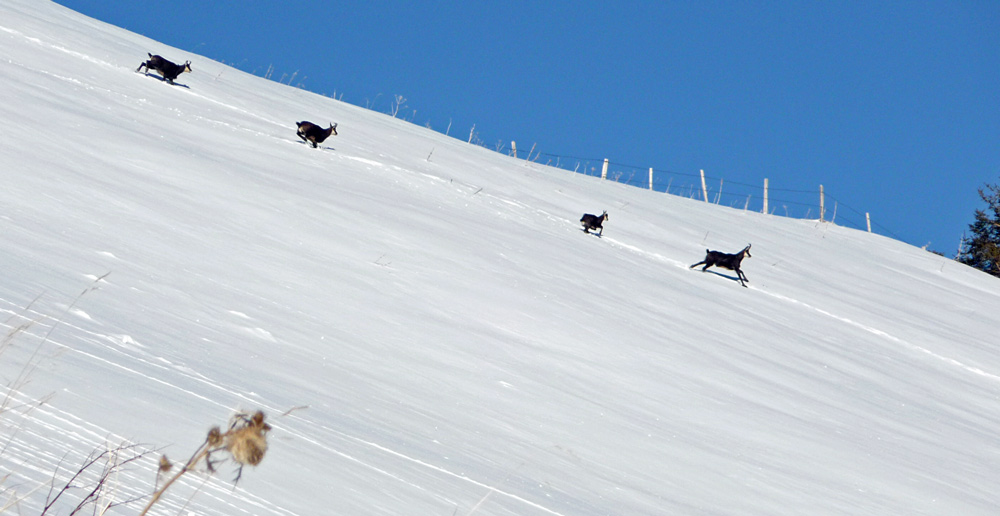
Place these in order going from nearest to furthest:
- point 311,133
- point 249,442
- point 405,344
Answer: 1. point 249,442
2. point 405,344
3. point 311,133

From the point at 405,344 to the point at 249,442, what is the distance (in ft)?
14.0

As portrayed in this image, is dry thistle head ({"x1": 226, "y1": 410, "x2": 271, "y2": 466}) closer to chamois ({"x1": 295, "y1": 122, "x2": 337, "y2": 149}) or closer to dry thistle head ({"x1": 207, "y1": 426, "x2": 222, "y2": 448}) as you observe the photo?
dry thistle head ({"x1": 207, "y1": 426, "x2": 222, "y2": 448})

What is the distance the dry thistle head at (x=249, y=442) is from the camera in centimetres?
96

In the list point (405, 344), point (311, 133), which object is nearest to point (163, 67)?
point (311, 133)

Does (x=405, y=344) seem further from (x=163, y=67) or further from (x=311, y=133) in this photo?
(x=163, y=67)

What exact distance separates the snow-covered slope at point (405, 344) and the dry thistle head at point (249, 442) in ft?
2.91

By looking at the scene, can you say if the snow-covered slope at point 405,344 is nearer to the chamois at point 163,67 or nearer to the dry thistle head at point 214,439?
the chamois at point 163,67

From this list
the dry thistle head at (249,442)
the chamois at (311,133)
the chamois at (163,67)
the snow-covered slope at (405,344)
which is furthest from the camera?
the chamois at (163,67)

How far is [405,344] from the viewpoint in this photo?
523cm

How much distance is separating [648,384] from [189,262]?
3.15 metres

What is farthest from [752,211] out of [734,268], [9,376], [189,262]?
[9,376]

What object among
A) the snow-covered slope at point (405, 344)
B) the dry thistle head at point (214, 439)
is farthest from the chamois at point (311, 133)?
the dry thistle head at point (214, 439)

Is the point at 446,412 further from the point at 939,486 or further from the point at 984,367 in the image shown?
the point at 984,367

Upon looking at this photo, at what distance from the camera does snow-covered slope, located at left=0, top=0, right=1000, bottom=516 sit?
2818 mm
